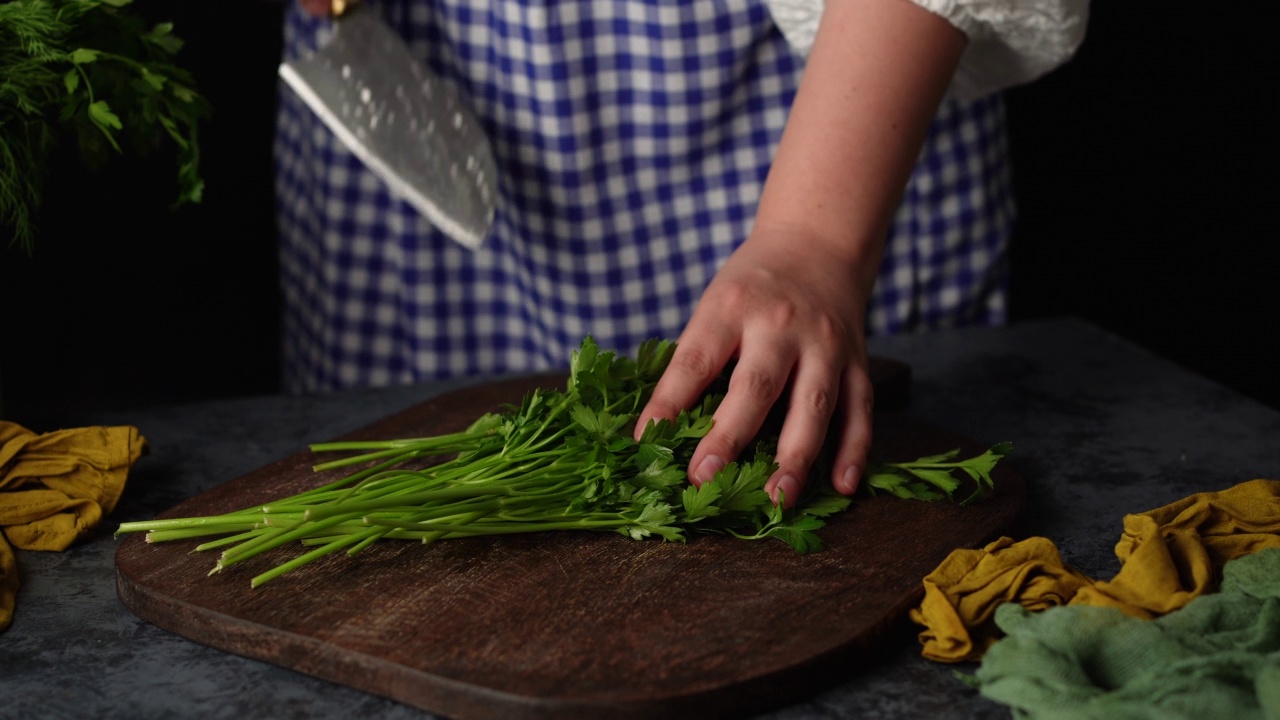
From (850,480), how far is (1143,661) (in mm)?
366

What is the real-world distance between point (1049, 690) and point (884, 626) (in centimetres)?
16

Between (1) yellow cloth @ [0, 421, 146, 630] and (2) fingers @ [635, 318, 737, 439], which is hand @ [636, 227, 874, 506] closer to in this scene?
(2) fingers @ [635, 318, 737, 439]

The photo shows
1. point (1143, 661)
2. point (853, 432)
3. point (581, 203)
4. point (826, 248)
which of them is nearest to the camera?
point (1143, 661)

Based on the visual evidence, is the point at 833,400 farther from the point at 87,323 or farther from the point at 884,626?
the point at 87,323

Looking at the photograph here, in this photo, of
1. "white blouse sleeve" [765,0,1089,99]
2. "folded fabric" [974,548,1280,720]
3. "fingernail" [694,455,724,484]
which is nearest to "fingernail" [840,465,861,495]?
"fingernail" [694,455,724,484]

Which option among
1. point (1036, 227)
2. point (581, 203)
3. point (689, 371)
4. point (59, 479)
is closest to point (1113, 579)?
point (689, 371)

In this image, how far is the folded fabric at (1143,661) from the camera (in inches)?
29.3

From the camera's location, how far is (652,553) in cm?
102

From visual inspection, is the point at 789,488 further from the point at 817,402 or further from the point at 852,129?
the point at 852,129

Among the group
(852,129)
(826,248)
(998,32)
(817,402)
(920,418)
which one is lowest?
(920,418)

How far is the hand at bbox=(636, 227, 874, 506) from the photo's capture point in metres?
1.10

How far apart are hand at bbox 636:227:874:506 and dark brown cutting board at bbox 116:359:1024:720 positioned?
0.07 metres

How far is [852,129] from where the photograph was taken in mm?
1314

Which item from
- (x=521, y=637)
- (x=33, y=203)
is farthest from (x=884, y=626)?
(x=33, y=203)
